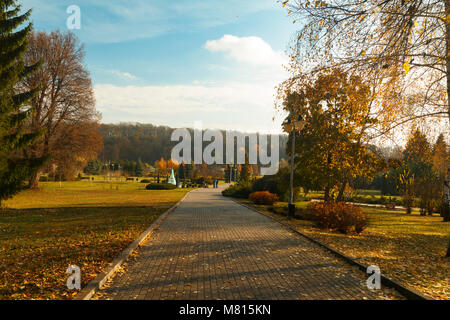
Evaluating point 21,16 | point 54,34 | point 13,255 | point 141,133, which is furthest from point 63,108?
point 141,133

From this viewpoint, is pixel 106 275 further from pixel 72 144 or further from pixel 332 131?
pixel 72 144

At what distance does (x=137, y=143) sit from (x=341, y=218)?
92477mm

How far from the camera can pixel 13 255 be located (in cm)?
685

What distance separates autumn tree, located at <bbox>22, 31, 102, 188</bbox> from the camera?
90.3 feet

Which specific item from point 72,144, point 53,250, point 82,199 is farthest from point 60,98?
point 53,250

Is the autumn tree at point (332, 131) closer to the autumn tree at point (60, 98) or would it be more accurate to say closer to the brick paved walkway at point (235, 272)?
the brick paved walkway at point (235, 272)

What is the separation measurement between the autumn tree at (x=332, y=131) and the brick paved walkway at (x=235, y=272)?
13.5 ft

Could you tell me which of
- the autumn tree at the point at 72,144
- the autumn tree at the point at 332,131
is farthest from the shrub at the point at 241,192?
the autumn tree at the point at 72,144

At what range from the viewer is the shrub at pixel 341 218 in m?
10.9

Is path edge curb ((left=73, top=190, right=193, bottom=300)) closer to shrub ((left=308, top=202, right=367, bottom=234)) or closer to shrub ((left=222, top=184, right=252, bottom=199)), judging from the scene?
shrub ((left=308, top=202, right=367, bottom=234))

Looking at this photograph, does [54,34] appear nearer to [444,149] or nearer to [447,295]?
[444,149]

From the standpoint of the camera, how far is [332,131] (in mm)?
13102

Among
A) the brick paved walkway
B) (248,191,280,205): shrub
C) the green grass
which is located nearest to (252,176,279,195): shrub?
(248,191,280,205): shrub
